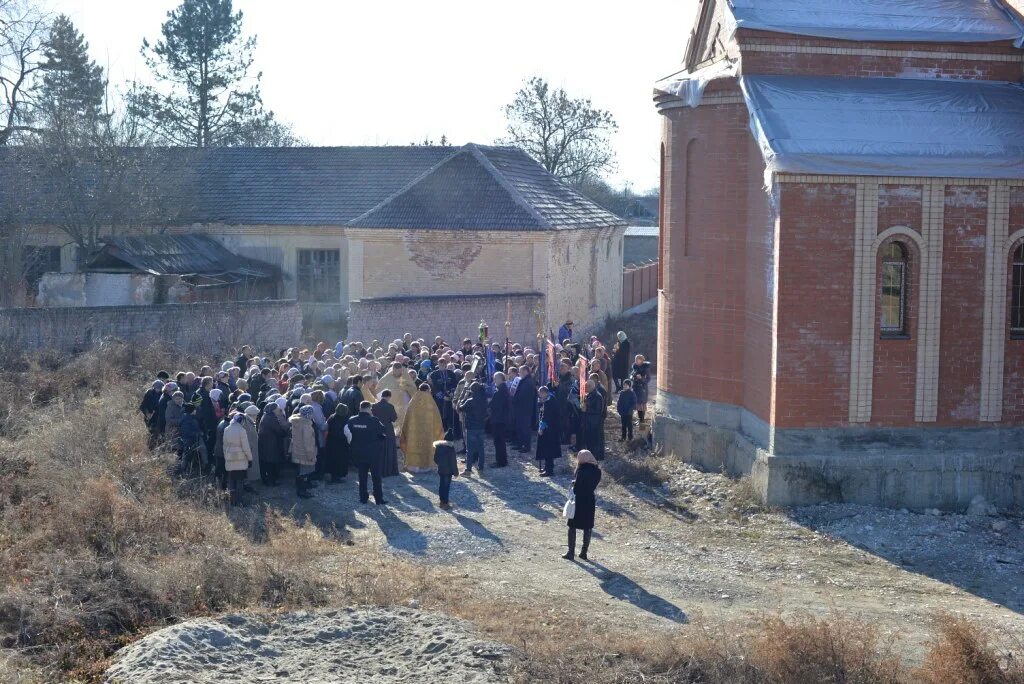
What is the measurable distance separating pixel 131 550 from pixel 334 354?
30.9 feet

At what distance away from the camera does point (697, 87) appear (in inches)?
694

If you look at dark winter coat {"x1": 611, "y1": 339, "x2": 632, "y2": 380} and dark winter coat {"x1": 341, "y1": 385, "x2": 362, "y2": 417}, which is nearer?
dark winter coat {"x1": 341, "y1": 385, "x2": 362, "y2": 417}

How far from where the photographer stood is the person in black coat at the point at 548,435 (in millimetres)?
17844

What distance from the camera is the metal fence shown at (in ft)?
129

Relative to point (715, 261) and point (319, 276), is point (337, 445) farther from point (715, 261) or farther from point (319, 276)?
point (319, 276)

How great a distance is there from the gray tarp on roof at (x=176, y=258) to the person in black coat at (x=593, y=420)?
52.5ft

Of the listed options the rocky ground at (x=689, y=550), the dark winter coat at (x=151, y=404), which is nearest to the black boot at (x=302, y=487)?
the rocky ground at (x=689, y=550)

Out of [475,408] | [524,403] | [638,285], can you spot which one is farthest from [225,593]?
[638,285]

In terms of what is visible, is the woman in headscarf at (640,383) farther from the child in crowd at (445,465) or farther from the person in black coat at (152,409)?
the person in black coat at (152,409)

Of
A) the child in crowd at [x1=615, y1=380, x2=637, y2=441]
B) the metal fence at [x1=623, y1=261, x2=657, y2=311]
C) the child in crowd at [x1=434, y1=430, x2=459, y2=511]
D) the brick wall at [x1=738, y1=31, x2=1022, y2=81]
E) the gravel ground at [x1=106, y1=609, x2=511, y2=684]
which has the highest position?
the brick wall at [x1=738, y1=31, x2=1022, y2=81]

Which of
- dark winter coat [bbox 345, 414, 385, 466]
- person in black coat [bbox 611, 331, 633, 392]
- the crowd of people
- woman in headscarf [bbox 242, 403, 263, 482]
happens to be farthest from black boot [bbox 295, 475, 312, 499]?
person in black coat [bbox 611, 331, 633, 392]

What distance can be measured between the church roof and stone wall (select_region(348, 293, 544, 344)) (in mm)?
2491

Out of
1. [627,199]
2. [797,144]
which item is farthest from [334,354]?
[627,199]

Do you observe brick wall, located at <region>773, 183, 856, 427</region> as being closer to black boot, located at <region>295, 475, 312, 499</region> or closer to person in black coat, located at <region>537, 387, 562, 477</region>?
person in black coat, located at <region>537, 387, 562, 477</region>
